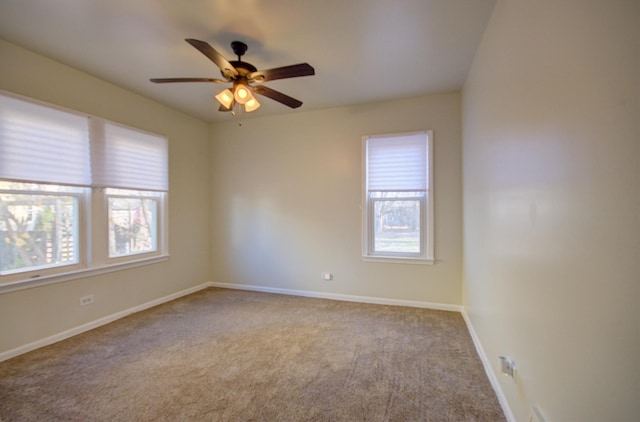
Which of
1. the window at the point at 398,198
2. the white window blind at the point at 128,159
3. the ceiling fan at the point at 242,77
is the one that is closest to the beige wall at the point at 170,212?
the white window blind at the point at 128,159

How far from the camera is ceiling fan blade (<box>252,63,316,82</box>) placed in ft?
7.01

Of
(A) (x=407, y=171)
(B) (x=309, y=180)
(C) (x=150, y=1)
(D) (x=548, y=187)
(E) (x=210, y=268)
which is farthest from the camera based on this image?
(E) (x=210, y=268)

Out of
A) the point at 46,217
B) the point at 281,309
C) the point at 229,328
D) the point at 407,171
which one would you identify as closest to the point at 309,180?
the point at 407,171

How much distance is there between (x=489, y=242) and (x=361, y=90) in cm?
230

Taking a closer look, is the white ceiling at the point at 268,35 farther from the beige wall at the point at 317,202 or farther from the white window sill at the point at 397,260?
the white window sill at the point at 397,260

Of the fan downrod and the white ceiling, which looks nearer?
the white ceiling

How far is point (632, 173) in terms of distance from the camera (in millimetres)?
762

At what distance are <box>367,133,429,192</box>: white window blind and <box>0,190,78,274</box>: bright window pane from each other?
347cm

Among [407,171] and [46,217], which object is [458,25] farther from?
[46,217]

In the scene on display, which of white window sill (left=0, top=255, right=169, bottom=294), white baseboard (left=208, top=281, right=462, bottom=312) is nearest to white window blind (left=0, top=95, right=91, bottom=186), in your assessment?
white window sill (left=0, top=255, right=169, bottom=294)

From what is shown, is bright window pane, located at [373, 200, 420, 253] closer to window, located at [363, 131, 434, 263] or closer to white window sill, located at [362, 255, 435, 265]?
window, located at [363, 131, 434, 263]

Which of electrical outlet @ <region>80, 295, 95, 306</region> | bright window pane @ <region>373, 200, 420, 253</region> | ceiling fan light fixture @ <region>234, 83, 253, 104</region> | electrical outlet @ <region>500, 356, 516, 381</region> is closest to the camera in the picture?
electrical outlet @ <region>500, 356, 516, 381</region>

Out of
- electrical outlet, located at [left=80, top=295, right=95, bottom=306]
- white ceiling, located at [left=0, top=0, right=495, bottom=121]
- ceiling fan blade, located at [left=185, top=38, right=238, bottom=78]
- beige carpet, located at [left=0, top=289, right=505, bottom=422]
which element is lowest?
beige carpet, located at [left=0, top=289, right=505, bottom=422]

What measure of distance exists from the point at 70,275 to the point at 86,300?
341 millimetres
